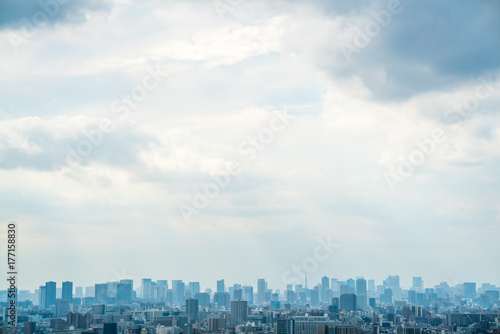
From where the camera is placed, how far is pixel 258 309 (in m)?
81.9

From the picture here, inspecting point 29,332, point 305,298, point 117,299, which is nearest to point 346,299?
point 305,298

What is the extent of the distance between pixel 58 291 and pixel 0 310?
57470mm

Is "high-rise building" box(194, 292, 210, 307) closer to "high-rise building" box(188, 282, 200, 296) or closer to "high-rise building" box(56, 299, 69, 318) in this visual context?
"high-rise building" box(56, 299, 69, 318)

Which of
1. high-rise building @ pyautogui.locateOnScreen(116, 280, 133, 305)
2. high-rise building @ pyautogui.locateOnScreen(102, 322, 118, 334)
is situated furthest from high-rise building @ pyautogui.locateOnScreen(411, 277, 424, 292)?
high-rise building @ pyautogui.locateOnScreen(102, 322, 118, 334)

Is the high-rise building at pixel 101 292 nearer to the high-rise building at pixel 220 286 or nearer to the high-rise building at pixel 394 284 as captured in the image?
the high-rise building at pixel 220 286

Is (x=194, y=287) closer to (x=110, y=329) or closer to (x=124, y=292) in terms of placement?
(x=124, y=292)

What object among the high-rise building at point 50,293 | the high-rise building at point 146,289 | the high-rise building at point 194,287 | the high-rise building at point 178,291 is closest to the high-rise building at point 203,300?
the high-rise building at point 178,291

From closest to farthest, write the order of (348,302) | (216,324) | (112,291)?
(216,324) → (348,302) → (112,291)

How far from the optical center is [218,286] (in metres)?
120

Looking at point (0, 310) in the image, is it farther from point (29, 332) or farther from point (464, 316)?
point (464, 316)

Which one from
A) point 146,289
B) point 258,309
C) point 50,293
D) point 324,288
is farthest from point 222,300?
point 324,288

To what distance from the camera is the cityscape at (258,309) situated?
1844 inches

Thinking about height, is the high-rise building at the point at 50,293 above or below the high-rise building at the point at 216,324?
above

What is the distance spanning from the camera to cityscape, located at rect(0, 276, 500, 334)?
46.8 m
